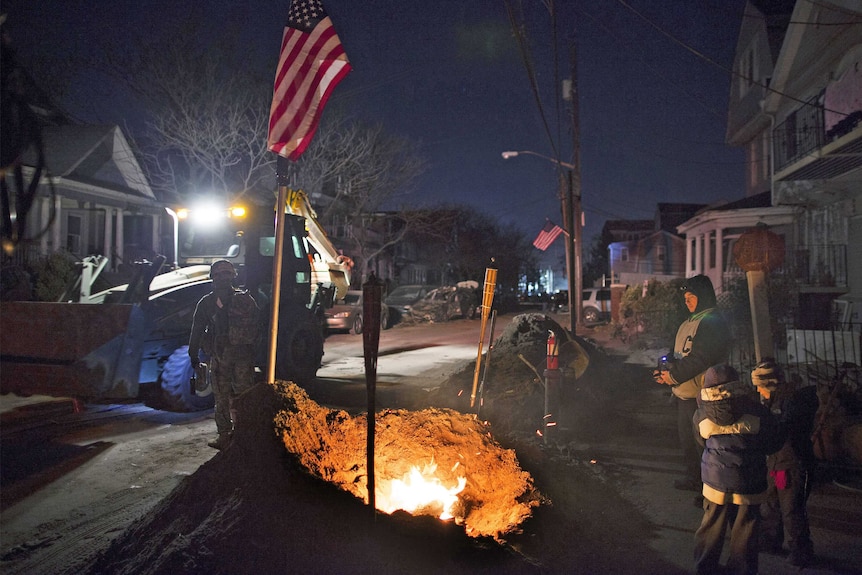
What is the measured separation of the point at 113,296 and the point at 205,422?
2189 mm

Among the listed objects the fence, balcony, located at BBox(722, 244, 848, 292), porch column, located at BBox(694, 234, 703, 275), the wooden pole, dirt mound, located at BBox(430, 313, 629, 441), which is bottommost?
dirt mound, located at BBox(430, 313, 629, 441)

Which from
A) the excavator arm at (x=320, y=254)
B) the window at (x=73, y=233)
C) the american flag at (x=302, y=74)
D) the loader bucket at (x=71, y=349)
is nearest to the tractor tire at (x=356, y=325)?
Answer: the excavator arm at (x=320, y=254)

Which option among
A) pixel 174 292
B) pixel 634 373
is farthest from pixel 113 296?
pixel 634 373

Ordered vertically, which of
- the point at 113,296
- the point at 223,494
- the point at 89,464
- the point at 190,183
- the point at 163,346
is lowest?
the point at 89,464

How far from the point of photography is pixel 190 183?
23.5 meters

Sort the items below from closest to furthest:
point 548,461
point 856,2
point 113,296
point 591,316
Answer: point 548,461, point 113,296, point 856,2, point 591,316

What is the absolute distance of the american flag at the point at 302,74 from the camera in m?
5.76

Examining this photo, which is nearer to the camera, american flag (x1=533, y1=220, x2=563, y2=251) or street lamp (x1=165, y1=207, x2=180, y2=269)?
street lamp (x1=165, y1=207, x2=180, y2=269)

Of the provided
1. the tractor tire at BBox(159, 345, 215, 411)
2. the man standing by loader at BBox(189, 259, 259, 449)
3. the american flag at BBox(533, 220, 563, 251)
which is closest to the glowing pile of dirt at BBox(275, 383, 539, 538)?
the man standing by loader at BBox(189, 259, 259, 449)

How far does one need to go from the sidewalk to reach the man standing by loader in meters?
3.79

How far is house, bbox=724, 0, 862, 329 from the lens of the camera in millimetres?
12836

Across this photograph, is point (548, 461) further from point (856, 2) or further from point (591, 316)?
point (591, 316)

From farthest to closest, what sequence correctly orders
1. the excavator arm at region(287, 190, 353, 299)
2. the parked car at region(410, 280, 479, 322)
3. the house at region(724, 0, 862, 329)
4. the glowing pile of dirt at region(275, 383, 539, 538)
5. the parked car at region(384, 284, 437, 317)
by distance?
the parked car at region(410, 280, 479, 322), the parked car at region(384, 284, 437, 317), the house at region(724, 0, 862, 329), the excavator arm at region(287, 190, 353, 299), the glowing pile of dirt at region(275, 383, 539, 538)

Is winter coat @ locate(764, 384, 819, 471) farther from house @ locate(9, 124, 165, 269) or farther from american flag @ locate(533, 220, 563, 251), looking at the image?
house @ locate(9, 124, 165, 269)
